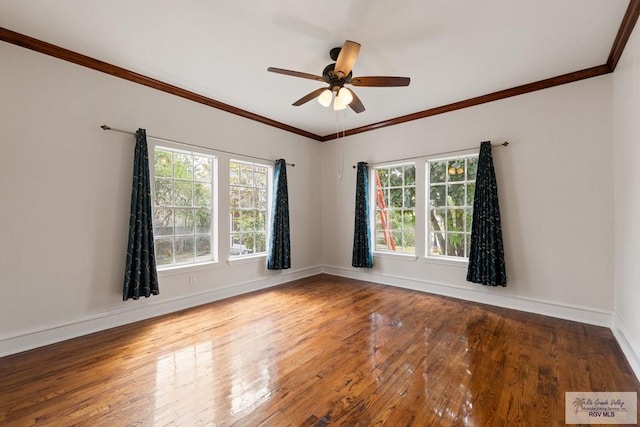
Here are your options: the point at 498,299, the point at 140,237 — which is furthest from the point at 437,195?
the point at 140,237

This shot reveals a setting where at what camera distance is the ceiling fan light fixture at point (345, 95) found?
2648mm

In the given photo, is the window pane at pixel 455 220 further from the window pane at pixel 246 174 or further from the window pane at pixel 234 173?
the window pane at pixel 234 173

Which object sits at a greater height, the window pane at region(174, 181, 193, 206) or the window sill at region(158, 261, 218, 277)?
the window pane at region(174, 181, 193, 206)

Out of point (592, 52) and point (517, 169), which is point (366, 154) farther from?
point (592, 52)

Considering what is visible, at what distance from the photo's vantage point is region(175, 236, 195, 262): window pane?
360 centimetres

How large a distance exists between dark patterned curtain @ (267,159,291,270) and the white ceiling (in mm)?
1539

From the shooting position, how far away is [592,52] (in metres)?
2.71

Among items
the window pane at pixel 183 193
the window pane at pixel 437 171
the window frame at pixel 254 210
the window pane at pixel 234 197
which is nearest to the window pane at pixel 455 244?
the window pane at pixel 437 171

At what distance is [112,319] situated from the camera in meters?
2.97

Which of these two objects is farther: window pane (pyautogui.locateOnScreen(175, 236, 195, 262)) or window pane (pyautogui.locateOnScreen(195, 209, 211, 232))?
window pane (pyautogui.locateOnScreen(195, 209, 211, 232))

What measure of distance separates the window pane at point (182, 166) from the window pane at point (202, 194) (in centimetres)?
16

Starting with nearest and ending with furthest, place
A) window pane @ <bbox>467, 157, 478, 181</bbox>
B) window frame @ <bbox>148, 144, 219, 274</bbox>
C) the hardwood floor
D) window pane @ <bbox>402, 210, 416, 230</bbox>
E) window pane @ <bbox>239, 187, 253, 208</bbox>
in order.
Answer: the hardwood floor, window frame @ <bbox>148, 144, 219, 274</bbox>, window pane @ <bbox>467, 157, 478, 181</bbox>, window pane @ <bbox>239, 187, 253, 208</bbox>, window pane @ <bbox>402, 210, 416, 230</bbox>

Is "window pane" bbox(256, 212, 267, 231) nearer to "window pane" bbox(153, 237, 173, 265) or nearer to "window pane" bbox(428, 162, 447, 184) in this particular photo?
"window pane" bbox(153, 237, 173, 265)

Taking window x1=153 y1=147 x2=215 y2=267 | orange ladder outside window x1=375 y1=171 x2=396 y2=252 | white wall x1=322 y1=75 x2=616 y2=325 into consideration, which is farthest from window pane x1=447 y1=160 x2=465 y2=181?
window x1=153 y1=147 x2=215 y2=267
